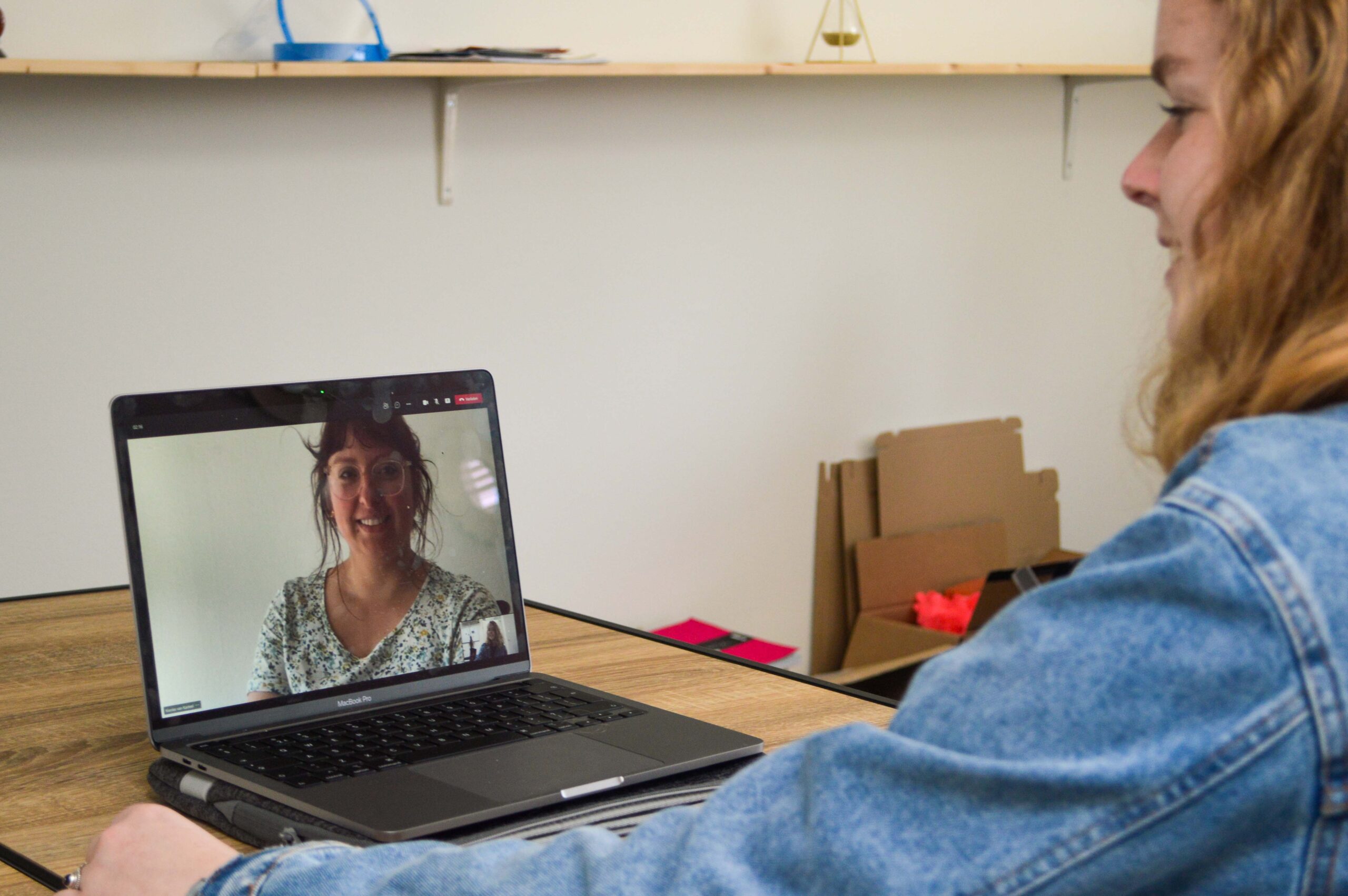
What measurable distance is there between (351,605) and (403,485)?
0.33 ft

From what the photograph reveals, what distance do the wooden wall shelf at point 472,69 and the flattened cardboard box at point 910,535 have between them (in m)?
0.84

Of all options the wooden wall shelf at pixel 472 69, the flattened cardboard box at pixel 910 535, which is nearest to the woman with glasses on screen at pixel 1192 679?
the wooden wall shelf at pixel 472 69

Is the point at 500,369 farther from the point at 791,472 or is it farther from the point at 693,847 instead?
the point at 693,847

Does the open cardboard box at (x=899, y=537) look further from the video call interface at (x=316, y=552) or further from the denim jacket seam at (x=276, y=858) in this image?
the denim jacket seam at (x=276, y=858)

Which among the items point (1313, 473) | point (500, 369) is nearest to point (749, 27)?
point (500, 369)

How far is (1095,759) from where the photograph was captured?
408 mm

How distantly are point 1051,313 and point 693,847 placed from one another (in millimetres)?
2970

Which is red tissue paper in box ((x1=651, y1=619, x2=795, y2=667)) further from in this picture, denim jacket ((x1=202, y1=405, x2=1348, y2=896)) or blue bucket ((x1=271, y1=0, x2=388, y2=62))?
denim jacket ((x1=202, y1=405, x2=1348, y2=896))

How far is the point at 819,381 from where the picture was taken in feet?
9.41

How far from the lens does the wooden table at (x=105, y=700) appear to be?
2.56ft

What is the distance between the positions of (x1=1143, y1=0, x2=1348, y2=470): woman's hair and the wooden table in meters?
0.49

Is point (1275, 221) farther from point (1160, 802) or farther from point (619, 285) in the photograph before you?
point (619, 285)

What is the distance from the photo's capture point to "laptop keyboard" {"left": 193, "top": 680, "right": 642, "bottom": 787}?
0.81m

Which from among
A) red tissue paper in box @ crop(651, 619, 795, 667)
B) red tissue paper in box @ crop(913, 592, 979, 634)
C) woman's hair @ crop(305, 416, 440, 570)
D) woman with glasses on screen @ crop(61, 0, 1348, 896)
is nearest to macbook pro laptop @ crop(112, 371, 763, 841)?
woman's hair @ crop(305, 416, 440, 570)
